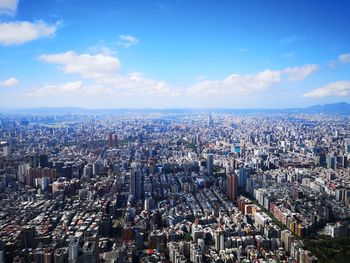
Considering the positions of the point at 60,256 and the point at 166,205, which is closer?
the point at 60,256

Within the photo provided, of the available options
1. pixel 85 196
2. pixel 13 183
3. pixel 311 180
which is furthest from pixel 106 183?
pixel 311 180

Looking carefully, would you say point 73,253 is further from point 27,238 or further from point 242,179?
point 242,179

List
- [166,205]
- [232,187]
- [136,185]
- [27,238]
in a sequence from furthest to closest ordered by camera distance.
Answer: [232,187], [136,185], [166,205], [27,238]

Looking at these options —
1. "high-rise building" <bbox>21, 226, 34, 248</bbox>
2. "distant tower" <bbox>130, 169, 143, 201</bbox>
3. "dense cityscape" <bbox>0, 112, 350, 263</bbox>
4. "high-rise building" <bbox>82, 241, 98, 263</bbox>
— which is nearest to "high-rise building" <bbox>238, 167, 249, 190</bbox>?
"dense cityscape" <bbox>0, 112, 350, 263</bbox>

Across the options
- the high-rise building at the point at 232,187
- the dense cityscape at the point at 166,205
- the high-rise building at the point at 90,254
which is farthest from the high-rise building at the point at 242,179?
the high-rise building at the point at 90,254

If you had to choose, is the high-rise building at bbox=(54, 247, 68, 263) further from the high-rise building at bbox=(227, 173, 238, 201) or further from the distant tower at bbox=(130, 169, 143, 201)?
the high-rise building at bbox=(227, 173, 238, 201)

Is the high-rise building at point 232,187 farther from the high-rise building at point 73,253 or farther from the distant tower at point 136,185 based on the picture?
the high-rise building at point 73,253

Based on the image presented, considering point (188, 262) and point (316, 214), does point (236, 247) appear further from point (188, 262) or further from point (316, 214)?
point (316, 214)

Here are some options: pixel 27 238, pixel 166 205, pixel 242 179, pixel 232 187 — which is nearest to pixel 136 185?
pixel 166 205
